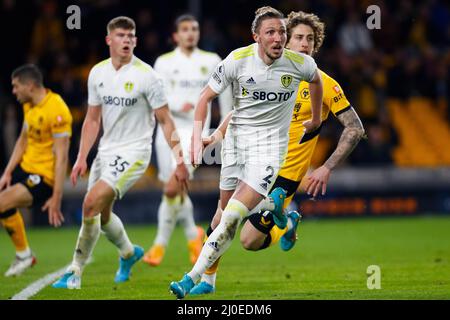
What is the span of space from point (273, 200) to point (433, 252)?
15.7 ft

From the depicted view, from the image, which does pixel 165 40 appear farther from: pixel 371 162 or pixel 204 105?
pixel 204 105

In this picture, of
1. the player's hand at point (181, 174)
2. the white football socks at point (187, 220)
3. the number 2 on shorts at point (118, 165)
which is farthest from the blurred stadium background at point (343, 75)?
the player's hand at point (181, 174)

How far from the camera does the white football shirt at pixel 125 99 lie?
412 inches

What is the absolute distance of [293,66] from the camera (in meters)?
9.17

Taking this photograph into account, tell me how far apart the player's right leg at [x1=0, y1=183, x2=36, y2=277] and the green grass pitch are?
0.17 m

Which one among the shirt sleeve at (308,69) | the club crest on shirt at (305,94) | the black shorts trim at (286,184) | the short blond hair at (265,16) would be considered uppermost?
the short blond hair at (265,16)

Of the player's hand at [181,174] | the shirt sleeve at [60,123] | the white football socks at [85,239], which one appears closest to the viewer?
the player's hand at [181,174]

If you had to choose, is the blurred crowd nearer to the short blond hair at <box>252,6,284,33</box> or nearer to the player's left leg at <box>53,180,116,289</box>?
the player's left leg at <box>53,180,116,289</box>

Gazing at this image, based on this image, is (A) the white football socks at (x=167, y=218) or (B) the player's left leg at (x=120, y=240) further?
(A) the white football socks at (x=167, y=218)

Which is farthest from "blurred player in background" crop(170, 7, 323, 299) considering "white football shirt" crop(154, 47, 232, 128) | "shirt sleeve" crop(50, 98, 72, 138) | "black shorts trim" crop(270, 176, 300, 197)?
"white football shirt" crop(154, 47, 232, 128)

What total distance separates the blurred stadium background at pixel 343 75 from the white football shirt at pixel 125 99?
27.9 ft

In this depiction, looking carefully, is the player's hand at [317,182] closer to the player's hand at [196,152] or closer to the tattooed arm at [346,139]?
the tattooed arm at [346,139]
